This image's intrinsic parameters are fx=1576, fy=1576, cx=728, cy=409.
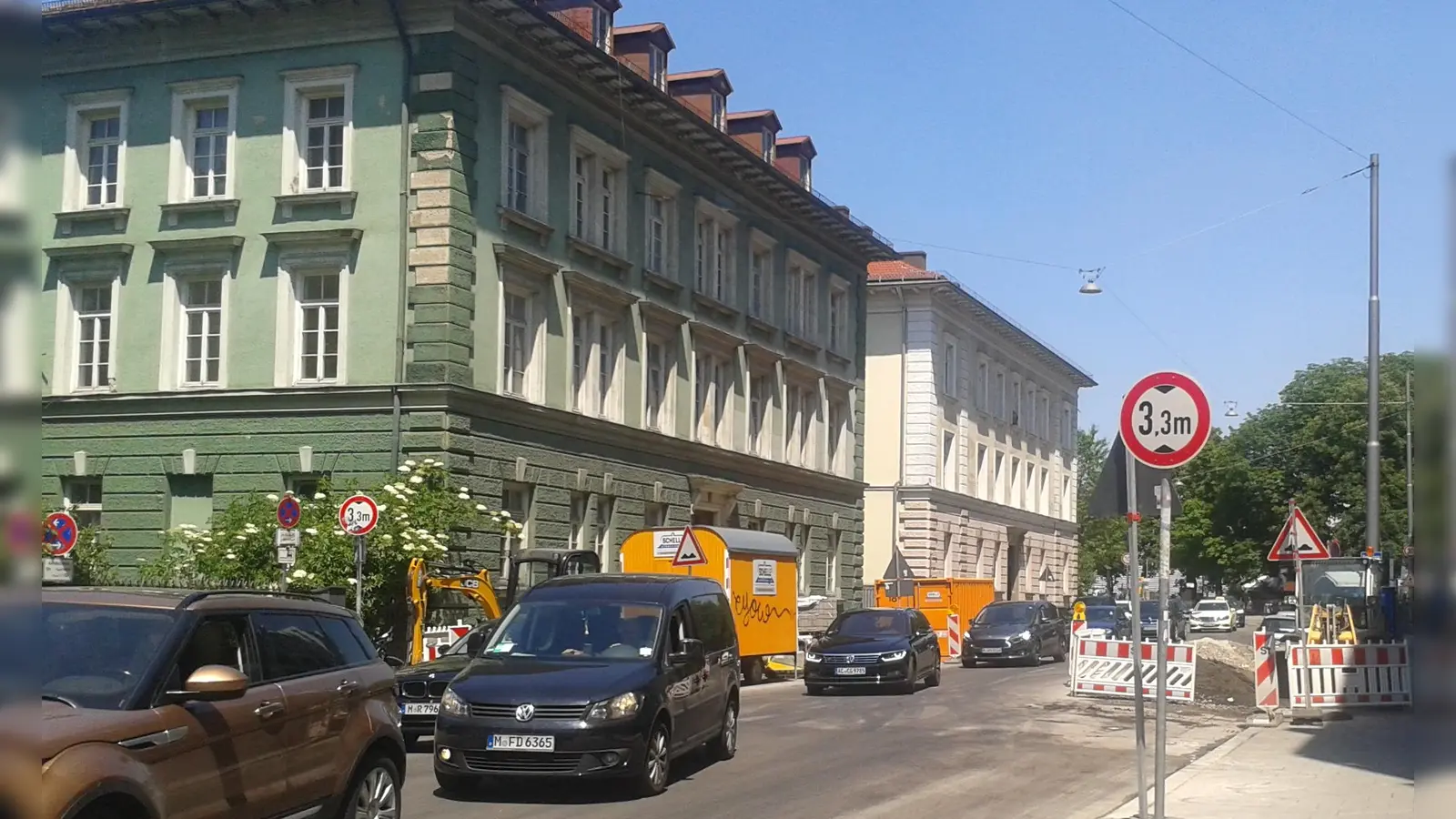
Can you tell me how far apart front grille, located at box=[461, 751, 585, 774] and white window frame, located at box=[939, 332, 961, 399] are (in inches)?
1934

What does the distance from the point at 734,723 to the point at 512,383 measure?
16018 mm

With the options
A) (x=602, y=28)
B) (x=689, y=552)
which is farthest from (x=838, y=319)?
(x=689, y=552)

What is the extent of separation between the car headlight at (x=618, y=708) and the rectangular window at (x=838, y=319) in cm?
3682

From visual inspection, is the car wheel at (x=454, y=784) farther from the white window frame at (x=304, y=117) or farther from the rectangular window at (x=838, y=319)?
the rectangular window at (x=838, y=319)

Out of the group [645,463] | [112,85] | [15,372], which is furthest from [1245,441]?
[15,372]

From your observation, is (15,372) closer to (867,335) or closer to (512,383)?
(512,383)

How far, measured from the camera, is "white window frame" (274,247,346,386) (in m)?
29.9

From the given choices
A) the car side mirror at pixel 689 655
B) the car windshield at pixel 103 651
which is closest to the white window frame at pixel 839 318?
the car side mirror at pixel 689 655

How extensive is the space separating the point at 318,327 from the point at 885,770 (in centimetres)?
1766

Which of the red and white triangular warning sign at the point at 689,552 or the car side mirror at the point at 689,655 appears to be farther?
the red and white triangular warning sign at the point at 689,552

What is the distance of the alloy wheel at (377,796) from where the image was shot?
9.57 metres

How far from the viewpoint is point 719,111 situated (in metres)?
42.5

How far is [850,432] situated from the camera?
5144cm

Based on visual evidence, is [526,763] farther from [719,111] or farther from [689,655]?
[719,111]
